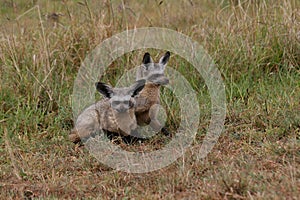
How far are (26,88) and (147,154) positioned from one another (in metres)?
1.71

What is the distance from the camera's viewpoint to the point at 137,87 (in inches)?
188

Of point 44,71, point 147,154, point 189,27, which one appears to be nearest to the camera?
point 147,154

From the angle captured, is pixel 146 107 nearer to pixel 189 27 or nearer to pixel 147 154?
pixel 147 154

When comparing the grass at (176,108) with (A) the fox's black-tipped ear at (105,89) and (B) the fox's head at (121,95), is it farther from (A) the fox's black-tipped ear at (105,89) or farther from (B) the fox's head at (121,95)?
(A) the fox's black-tipped ear at (105,89)

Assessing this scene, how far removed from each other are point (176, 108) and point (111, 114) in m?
0.67

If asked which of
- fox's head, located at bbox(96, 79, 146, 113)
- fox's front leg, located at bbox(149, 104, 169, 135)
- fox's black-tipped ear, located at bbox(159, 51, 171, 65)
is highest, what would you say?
fox's black-tipped ear, located at bbox(159, 51, 171, 65)

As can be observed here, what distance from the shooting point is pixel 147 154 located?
4.57 m

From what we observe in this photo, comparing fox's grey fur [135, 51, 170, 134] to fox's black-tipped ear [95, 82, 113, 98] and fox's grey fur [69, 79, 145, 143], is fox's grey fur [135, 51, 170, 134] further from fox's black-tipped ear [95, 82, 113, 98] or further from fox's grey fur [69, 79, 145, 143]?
fox's black-tipped ear [95, 82, 113, 98]

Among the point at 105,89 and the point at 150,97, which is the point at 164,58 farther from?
the point at 105,89

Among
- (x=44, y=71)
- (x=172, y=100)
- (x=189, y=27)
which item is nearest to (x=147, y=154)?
(x=172, y=100)

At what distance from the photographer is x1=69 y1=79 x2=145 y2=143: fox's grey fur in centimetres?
473

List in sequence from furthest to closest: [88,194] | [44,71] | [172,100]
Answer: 1. [44,71]
2. [172,100]
3. [88,194]

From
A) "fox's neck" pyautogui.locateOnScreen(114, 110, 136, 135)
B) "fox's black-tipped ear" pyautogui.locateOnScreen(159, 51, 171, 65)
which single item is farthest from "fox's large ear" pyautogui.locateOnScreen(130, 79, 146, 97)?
"fox's black-tipped ear" pyautogui.locateOnScreen(159, 51, 171, 65)

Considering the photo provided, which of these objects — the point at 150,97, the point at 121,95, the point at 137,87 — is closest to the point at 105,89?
the point at 121,95
